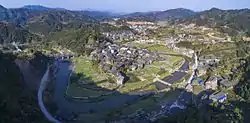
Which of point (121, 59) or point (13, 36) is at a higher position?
point (121, 59)

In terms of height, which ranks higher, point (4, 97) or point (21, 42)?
point (4, 97)

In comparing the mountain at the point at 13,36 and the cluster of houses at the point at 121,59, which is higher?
the cluster of houses at the point at 121,59

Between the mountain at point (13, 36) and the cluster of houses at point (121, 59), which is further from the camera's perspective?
the mountain at point (13, 36)

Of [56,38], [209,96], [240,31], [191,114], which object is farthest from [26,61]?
[240,31]

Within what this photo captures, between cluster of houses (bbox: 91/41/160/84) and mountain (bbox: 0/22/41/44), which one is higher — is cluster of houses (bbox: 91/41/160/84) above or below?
above

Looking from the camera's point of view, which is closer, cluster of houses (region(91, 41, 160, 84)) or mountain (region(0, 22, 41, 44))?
cluster of houses (region(91, 41, 160, 84))

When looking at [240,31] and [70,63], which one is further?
[240,31]

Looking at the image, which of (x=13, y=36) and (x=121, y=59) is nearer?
(x=121, y=59)

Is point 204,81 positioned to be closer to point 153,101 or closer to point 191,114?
point 153,101
